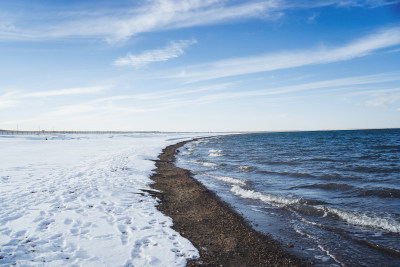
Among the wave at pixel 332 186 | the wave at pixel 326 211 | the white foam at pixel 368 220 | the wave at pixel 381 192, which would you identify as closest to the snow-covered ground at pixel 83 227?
the wave at pixel 326 211

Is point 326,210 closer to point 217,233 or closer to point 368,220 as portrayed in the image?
point 368,220

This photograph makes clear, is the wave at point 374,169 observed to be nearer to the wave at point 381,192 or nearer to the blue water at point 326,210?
the blue water at point 326,210

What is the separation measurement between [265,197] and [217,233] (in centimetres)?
530

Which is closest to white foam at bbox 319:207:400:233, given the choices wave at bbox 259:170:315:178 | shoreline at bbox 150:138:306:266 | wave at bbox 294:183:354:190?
shoreline at bbox 150:138:306:266

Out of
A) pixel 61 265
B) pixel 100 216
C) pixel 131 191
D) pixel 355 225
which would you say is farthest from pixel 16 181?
pixel 355 225

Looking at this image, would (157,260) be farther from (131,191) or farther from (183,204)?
(131,191)

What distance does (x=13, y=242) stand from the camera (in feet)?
19.2

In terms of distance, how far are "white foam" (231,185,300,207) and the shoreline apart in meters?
1.71

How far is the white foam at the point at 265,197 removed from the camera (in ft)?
37.2

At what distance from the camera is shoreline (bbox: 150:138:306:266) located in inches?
238

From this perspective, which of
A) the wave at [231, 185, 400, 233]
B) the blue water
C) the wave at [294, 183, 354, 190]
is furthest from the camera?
the wave at [294, 183, 354, 190]

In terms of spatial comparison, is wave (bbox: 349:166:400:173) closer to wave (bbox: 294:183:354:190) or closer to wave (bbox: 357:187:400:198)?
wave (bbox: 294:183:354:190)

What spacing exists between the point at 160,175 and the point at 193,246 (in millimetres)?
11110

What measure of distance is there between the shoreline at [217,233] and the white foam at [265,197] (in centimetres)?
171
